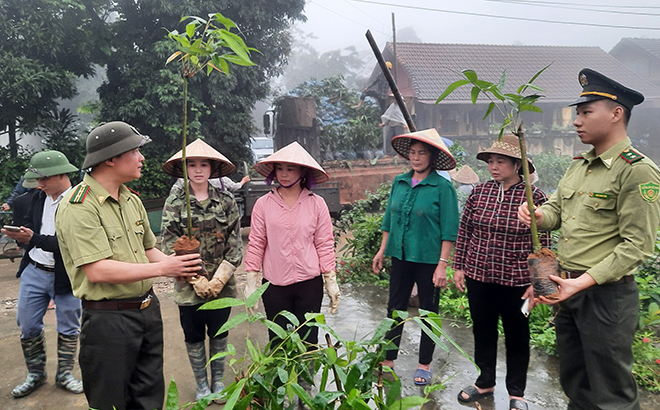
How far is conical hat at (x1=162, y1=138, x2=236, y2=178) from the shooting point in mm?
3209

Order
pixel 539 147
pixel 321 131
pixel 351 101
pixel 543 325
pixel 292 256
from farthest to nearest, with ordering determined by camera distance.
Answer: pixel 539 147
pixel 351 101
pixel 321 131
pixel 543 325
pixel 292 256

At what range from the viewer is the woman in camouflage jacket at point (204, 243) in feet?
10.3

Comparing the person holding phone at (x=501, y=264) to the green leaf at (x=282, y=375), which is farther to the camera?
the person holding phone at (x=501, y=264)

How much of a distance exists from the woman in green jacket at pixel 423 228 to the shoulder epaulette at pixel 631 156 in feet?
4.26

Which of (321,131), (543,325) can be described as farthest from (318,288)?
(321,131)

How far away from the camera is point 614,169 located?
2.23 meters

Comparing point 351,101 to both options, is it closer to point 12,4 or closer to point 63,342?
point 12,4

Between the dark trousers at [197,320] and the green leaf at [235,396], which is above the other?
the green leaf at [235,396]

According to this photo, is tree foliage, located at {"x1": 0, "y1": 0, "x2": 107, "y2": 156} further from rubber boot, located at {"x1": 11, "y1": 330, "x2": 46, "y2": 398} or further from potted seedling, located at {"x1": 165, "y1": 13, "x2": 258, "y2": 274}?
potted seedling, located at {"x1": 165, "y1": 13, "x2": 258, "y2": 274}

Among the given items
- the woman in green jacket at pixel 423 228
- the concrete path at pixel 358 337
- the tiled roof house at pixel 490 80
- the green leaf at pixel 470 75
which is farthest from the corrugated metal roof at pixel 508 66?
the green leaf at pixel 470 75

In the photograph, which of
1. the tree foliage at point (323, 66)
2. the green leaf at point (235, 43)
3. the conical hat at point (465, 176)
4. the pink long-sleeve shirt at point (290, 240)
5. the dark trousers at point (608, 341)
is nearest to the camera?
the green leaf at point (235, 43)

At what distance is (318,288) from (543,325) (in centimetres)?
263

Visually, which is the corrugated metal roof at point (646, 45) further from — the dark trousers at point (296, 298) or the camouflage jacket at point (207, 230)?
the camouflage jacket at point (207, 230)

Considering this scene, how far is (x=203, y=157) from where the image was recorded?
319 centimetres
